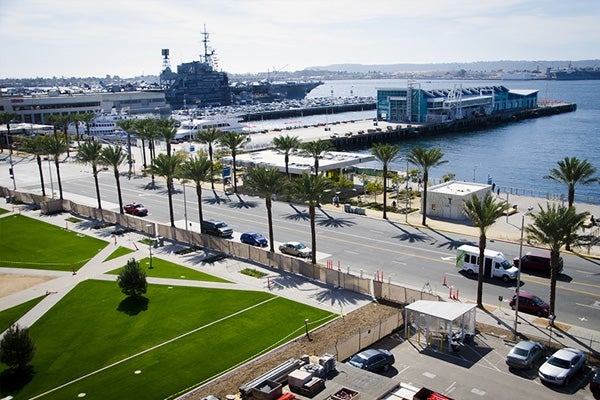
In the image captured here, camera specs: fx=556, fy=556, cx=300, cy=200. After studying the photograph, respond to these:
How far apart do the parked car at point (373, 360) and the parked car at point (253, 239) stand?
79.2 ft

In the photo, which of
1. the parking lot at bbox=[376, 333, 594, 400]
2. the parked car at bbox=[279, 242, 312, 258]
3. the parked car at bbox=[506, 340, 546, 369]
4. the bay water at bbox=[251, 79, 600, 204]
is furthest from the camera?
the bay water at bbox=[251, 79, 600, 204]

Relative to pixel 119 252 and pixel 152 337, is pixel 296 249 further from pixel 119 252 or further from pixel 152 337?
pixel 152 337

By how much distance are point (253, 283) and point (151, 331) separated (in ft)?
32.5

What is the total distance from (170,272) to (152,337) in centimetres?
1224

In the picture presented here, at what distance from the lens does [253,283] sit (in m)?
42.9

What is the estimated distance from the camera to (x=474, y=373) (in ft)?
94.6

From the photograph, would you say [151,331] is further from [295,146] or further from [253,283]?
[295,146]

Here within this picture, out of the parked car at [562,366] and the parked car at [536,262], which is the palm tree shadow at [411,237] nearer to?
the parked car at [536,262]

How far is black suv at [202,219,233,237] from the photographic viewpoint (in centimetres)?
5553

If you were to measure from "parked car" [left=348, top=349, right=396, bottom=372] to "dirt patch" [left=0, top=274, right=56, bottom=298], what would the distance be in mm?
28379

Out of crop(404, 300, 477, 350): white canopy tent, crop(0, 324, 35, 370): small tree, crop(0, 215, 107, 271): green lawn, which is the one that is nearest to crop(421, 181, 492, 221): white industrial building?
crop(404, 300, 477, 350): white canopy tent

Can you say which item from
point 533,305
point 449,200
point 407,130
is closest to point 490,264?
point 533,305

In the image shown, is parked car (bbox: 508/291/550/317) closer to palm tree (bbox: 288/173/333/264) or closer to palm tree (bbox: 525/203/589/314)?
palm tree (bbox: 525/203/589/314)

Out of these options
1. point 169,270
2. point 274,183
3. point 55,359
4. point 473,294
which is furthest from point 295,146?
point 55,359
